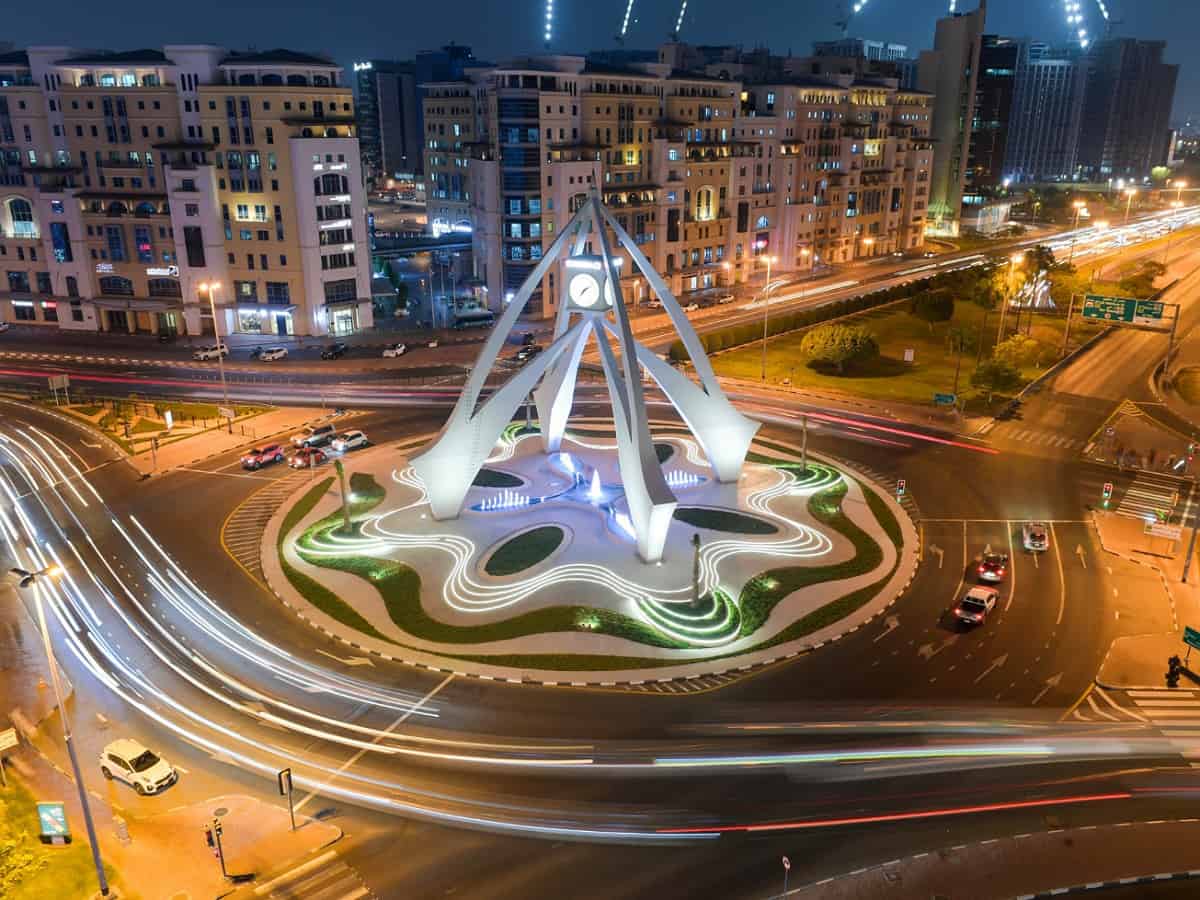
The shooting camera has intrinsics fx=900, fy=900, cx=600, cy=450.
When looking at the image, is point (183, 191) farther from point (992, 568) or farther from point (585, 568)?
point (992, 568)

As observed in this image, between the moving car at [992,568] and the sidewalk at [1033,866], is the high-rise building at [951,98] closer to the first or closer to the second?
the moving car at [992,568]

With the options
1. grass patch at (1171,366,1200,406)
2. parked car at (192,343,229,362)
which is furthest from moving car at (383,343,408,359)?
grass patch at (1171,366,1200,406)

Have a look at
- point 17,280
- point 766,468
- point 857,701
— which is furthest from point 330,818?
point 17,280

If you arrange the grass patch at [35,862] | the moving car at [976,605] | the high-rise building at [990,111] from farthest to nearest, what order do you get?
the high-rise building at [990,111], the moving car at [976,605], the grass patch at [35,862]

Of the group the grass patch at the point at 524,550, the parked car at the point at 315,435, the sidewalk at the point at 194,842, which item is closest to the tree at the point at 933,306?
the grass patch at the point at 524,550

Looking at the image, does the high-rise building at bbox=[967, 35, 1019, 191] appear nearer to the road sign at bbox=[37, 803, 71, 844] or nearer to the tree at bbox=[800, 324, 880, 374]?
the tree at bbox=[800, 324, 880, 374]

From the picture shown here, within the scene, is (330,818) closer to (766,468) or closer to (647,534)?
(647,534)

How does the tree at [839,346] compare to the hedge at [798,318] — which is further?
the hedge at [798,318]
